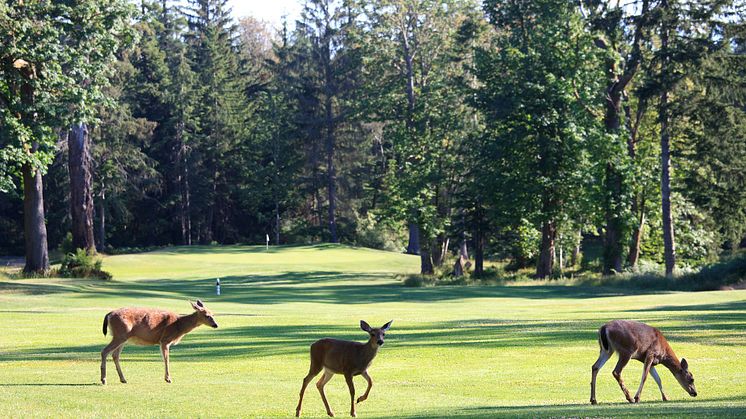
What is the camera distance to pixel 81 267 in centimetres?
4578

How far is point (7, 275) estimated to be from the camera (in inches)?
1748

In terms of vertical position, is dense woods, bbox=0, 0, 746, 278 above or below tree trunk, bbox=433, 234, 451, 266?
above

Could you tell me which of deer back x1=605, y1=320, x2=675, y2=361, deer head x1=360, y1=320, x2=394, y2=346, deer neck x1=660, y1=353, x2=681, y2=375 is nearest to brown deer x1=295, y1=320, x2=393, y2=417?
deer head x1=360, y1=320, x2=394, y2=346

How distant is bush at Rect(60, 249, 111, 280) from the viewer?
45.4 m

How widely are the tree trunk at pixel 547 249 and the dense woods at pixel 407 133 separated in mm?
122

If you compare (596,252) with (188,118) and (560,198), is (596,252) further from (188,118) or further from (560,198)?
(188,118)

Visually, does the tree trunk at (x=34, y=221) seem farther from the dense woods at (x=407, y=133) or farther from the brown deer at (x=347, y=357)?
the brown deer at (x=347, y=357)

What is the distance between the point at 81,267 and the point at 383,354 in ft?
90.3

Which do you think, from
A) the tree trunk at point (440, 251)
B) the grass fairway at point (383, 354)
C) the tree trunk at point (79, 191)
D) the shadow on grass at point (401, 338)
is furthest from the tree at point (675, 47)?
the tree trunk at point (79, 191)

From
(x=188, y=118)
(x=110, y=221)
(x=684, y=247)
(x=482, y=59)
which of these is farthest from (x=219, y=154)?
(x=684, y=247)

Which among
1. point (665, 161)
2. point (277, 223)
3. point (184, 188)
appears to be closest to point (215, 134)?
point (184, 188)

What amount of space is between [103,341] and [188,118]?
6581 centimetres

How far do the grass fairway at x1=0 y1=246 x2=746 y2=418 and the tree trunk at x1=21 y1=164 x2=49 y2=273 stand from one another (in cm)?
255

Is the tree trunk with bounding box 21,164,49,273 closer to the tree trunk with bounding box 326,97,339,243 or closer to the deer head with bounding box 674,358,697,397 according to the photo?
the deer head with bounding box 674,358,697,397
